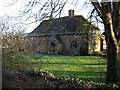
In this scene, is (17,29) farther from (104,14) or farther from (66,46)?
(66,46)

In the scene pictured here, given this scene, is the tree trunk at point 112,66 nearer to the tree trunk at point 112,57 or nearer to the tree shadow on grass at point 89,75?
the tree trunk at point 112,57

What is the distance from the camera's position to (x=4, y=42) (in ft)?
41.0

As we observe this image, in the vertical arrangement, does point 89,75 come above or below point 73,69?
below

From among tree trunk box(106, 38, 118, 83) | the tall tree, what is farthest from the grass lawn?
the tall tree

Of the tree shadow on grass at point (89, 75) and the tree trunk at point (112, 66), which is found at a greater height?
the tree trunk at point (112, 66)

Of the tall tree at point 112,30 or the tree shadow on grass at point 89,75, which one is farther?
the tree shadow on grass at point 89,75

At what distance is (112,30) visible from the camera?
1219 cm

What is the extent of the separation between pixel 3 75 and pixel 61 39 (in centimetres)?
3693

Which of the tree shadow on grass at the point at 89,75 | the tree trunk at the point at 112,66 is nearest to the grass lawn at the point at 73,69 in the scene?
the tree shadow on grass at the point at 89,75

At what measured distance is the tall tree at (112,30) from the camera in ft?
38.3

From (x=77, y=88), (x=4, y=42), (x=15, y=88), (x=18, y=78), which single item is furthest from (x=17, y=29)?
(x=77, y=88)

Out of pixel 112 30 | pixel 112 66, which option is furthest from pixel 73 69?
pixel 112 30

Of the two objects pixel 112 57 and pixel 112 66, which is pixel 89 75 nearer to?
pixel 112 66

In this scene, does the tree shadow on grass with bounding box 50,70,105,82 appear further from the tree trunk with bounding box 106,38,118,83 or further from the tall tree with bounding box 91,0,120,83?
the tall tree with bounding box 91,0,120,83
